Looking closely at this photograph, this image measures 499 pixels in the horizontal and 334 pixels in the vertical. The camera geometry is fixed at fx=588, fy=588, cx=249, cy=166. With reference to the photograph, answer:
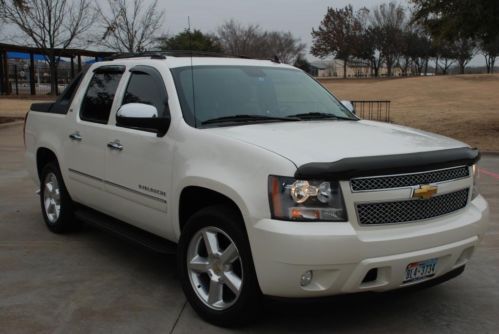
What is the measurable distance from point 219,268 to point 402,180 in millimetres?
1302

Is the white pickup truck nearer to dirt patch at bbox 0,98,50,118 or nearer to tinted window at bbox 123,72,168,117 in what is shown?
tinted window at bbox 123,72,168,117

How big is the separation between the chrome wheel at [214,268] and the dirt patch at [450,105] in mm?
11296

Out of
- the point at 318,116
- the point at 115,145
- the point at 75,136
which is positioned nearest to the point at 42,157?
the point at 75,136

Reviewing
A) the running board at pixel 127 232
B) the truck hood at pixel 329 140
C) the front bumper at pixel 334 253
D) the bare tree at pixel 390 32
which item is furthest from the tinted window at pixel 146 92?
the bare tree at pixel 390 32

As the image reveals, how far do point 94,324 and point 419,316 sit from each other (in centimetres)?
224

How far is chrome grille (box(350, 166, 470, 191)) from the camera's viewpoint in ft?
11.3

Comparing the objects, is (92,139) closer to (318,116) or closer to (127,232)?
(127,232)

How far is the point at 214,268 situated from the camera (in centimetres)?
391

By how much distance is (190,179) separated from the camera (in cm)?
399

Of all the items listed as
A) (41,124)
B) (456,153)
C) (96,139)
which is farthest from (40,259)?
(456,153)

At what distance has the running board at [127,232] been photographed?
452cm

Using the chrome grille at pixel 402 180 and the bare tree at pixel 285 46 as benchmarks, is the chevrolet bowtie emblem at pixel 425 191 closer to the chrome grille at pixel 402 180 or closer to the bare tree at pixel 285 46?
the chrome grille at pixel 402 180

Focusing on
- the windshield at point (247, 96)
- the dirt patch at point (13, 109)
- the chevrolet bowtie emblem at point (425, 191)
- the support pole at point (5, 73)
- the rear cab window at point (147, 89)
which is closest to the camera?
the chevrolet bowtie emblem at point (425, 191)

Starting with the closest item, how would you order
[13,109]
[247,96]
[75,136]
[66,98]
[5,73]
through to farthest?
[247,96] < [75,136] < [66,98] < [13,109] < [5,73]
